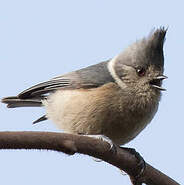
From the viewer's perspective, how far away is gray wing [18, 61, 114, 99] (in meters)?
4.25

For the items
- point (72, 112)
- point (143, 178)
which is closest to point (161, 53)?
point (72, 112)

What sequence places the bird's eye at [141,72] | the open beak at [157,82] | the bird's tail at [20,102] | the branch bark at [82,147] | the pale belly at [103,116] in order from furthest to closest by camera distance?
the bird's tail at [20,102] < the bird's eye at [141,72] < the open beak at [157,82] < the pale belly at [103,116] < the branch bark at [82,147]

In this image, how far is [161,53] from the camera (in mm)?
4211

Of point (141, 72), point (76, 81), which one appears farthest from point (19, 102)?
Result: point (141, 72)

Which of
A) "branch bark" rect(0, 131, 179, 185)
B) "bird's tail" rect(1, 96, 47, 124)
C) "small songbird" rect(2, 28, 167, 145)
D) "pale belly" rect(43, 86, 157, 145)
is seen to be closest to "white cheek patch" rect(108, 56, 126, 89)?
"small songbird" rect(2, 28, 167, 145)

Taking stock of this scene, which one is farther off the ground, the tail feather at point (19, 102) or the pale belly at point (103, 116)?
the pale belly at point (103, 116)

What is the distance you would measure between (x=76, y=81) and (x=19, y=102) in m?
0.75

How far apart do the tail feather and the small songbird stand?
8.6 inches

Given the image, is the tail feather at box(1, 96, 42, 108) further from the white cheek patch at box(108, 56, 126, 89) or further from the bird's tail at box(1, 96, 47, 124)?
the white cheek patch at box(108, 56, 126, 89)

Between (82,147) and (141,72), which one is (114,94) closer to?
(141,72)

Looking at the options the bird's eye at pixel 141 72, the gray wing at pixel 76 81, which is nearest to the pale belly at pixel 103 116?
the gray wing at pixel 76 81

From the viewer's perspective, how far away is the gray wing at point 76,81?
14.0ft

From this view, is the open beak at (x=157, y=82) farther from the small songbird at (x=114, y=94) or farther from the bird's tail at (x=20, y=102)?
the bird's tail at (x=20, y=102)

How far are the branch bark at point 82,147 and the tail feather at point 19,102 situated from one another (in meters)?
2.02
